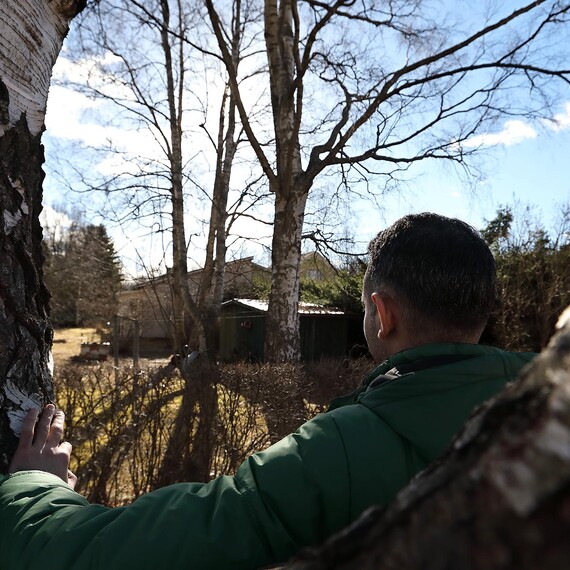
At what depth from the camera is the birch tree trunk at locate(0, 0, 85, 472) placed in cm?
155

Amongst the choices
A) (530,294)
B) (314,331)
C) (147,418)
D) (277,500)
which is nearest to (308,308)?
(314,331)

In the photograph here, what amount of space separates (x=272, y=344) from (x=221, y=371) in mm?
3368

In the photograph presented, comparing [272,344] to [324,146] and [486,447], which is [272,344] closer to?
[324,146]

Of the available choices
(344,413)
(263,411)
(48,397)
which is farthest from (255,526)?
(263,411)

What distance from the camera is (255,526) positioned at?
1007 millimetres

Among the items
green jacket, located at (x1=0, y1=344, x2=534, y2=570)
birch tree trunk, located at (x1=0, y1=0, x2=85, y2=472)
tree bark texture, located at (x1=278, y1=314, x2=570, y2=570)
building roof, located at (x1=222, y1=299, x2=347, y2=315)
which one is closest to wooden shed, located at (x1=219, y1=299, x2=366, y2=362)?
building roof, located at (x1=222, y1=299, x2=347, y2=315)

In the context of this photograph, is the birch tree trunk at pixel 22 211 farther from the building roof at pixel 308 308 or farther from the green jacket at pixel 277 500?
the building roof at pixel 308 308

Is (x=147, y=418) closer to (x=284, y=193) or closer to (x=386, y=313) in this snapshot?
(x=386, y=313)

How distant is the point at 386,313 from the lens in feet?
4.47

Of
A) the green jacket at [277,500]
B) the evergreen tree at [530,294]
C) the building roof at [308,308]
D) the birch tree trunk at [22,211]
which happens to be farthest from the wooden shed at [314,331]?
the green jacket at [277,500]

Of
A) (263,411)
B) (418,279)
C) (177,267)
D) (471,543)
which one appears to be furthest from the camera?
(177,267)

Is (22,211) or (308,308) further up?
(308,308)

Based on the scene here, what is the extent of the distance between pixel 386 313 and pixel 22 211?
1216 mm

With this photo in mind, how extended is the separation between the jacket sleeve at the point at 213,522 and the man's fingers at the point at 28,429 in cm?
41
